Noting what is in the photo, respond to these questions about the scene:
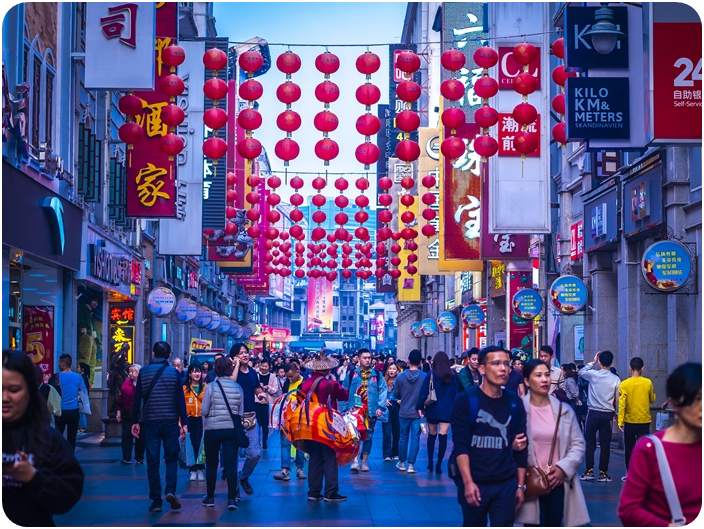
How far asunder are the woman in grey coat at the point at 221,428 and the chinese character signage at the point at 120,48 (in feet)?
25.6

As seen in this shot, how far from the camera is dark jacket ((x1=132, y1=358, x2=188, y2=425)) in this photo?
1270 cm

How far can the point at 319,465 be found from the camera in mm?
13406

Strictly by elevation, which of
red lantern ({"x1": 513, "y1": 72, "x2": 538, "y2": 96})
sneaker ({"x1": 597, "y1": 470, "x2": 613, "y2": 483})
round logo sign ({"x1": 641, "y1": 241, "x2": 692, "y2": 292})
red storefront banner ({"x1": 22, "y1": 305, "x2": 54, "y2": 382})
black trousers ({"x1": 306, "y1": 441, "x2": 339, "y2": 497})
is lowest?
→ sneaker ({"x1": 597, "y1": 470, "x2": 613, "y2": 483})

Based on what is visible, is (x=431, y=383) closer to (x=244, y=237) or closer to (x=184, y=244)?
(x=184, y=244)

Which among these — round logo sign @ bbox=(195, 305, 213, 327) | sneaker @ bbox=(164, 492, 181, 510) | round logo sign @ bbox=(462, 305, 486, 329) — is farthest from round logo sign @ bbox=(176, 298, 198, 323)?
sneaker @ bbox=(164, 492, 181, 510)

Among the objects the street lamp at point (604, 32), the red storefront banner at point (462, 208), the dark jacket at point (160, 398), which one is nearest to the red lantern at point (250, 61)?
the street lamp at point (604, 32)

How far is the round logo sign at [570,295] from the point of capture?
23.4 m

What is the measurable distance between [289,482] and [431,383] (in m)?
2.73

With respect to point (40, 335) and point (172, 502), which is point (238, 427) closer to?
point (172, 502)

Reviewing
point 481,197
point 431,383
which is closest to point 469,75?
point 481,197

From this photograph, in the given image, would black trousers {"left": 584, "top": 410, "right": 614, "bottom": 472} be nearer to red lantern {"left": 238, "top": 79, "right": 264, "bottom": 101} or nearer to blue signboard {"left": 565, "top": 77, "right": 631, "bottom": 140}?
blue signboard {"left": 565, "top": 77, "right": 631, "bottom": 140}

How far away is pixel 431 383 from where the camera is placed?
1662cm

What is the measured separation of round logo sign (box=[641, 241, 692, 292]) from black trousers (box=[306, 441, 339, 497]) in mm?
6398

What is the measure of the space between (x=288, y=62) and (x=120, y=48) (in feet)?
10.2
